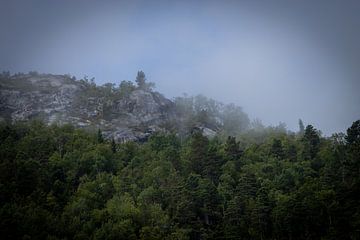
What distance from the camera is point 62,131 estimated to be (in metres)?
132

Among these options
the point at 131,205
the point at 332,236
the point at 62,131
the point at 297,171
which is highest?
the point at 62,131

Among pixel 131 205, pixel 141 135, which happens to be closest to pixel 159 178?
pixel 131 205

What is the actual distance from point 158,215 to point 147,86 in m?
102

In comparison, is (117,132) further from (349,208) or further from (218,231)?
(349,208)

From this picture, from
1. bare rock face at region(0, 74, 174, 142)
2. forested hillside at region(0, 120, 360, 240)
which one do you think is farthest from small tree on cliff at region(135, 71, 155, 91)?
forested hillside at region(0, 120, 360, 240)

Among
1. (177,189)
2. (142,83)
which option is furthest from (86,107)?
(177,189)

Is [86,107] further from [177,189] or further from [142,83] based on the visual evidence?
[177,189]

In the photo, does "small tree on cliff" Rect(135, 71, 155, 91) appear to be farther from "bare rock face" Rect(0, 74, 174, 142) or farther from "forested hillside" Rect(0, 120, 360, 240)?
"forested hillside" Rect(0, 120, 360, 240)

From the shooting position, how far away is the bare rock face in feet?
515

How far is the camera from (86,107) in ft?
554

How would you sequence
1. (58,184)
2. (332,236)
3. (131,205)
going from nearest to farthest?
(332,236), (131,205), (58,184)

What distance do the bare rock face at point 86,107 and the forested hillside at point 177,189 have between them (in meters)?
28.2

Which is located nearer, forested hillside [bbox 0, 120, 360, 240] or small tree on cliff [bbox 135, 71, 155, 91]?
forested hillside [bbox 0, 120, 360, 240]

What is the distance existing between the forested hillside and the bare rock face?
92.7 feet
